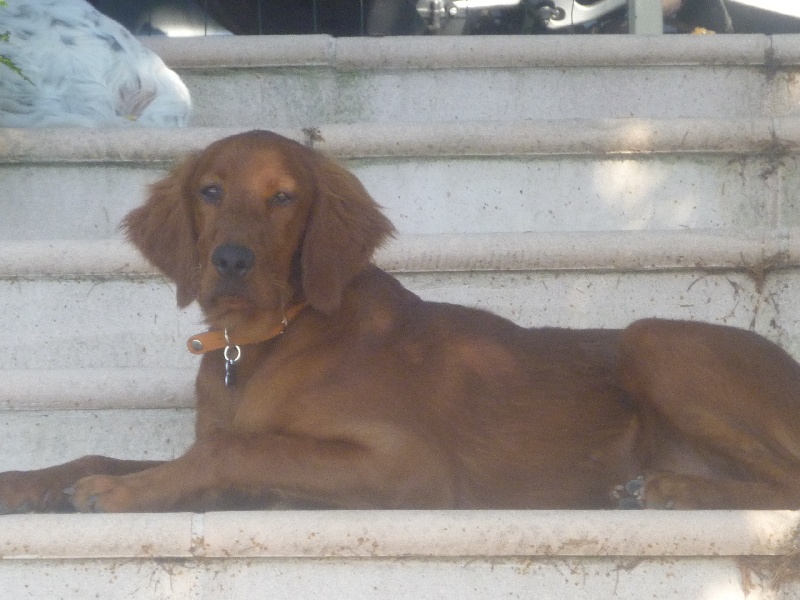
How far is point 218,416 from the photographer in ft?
8.63

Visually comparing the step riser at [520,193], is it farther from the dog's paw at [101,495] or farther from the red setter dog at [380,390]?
the dog's paw at [101,495]

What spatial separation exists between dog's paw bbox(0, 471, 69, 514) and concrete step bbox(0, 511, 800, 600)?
37 cm

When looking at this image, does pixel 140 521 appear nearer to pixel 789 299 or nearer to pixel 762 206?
pixel 789 299

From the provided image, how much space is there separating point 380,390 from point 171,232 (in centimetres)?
66

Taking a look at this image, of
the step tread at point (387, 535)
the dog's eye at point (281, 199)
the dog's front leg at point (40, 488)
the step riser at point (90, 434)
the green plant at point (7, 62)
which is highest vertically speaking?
the green plant at point (7, 62)

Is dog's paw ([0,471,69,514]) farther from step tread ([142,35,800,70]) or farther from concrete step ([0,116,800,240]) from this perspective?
step tread ([142,35,800,70])

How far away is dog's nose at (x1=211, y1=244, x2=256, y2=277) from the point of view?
249 centimetres

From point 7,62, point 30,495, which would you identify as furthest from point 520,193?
point 30,495

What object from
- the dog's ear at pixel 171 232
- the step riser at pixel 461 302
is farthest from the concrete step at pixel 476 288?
the dog's ear at pixel 171 232

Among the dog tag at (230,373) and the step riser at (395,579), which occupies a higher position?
the dog tag at (230,373)

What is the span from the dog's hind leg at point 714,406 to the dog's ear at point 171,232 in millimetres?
1056

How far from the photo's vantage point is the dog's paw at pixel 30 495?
2.42m

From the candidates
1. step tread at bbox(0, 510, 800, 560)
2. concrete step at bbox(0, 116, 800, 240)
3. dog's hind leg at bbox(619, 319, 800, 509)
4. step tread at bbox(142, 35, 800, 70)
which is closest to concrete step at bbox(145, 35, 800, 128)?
step tread at bbox(142, 35, 800, 70)

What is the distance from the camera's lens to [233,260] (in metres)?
2.49
